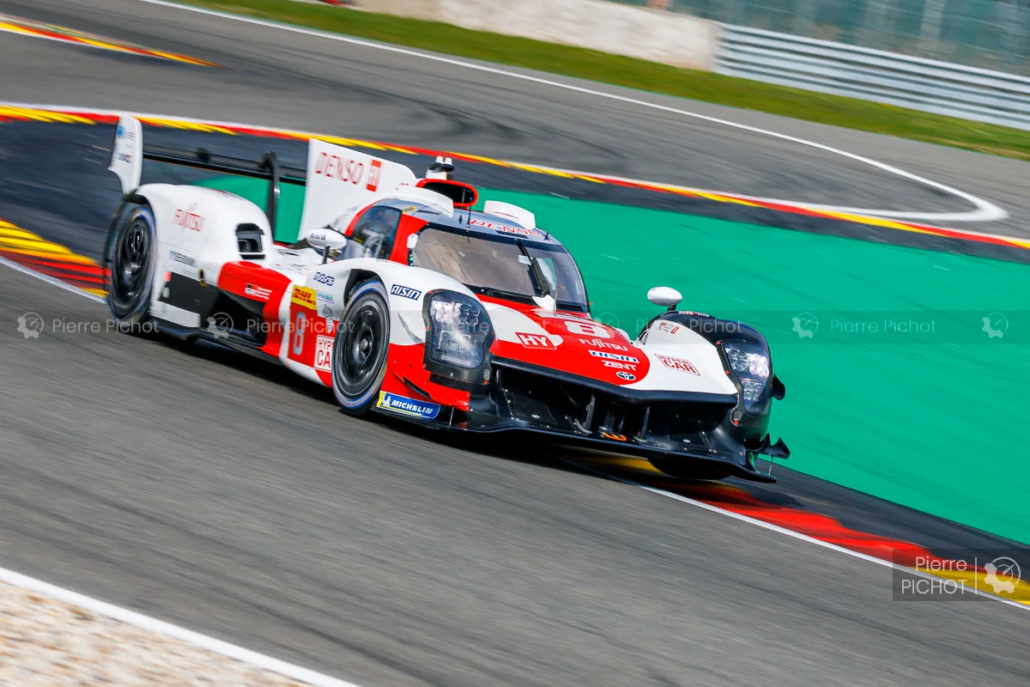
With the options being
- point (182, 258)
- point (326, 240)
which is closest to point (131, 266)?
point (182, 258)

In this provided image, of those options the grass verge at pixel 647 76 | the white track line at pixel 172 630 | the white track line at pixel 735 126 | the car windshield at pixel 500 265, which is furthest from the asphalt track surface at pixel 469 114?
the white track line at pixel 172 630

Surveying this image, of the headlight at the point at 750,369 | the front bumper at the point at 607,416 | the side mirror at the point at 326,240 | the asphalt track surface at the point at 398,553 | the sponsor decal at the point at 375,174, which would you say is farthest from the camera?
the sponsor decal at the point at 375,174

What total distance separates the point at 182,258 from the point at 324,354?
4.96ft

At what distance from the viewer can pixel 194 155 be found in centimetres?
955

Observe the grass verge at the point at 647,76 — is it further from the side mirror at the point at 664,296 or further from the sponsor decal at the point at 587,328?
the sponsor decal at the point at 587,328

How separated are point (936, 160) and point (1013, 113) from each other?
3912 millimetres

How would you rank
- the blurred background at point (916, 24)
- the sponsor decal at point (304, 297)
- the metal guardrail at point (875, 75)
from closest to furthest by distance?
1. the sponsor decal at point (304, 297)
2. the metal guardrail at point (875, 75)
3. the blurred background at point (916, 24)

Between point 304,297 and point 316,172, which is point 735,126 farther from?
point 304,297

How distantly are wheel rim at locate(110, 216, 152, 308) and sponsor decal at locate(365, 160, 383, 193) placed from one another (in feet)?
4.92

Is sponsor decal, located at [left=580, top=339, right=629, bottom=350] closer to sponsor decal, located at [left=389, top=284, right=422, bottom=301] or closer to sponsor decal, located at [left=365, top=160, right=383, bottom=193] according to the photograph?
sponsor decal, located at [left=389, top=284, right=422, bottom=301]

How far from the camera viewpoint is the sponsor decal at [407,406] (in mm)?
6859

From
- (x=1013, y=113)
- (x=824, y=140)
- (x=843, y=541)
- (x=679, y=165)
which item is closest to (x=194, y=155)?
(x=843, y=541)

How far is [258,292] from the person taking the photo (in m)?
8.04

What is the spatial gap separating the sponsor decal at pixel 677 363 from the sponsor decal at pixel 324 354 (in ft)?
5.66
